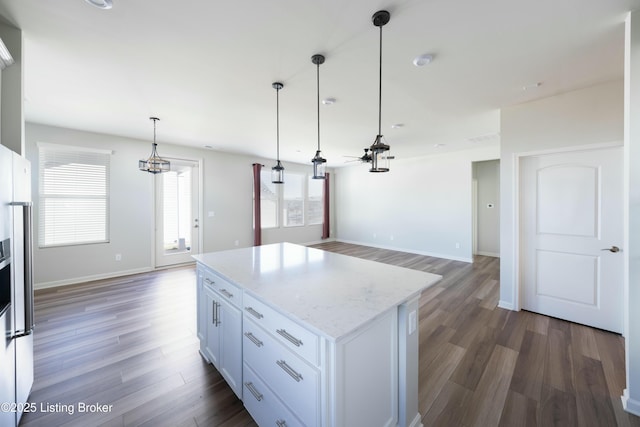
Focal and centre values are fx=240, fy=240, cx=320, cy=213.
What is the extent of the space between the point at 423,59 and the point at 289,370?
256 cm

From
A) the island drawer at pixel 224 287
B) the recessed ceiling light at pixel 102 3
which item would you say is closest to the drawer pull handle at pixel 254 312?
the island drawer at pixel 224 287

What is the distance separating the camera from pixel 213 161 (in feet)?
18.6

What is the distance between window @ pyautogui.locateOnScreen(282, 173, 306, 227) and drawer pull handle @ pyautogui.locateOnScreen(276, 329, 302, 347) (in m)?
5.97

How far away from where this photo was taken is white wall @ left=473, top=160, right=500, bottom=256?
6.09 metres

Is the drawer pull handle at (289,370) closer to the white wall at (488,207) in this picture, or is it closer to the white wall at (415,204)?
the white wall at (415,204)

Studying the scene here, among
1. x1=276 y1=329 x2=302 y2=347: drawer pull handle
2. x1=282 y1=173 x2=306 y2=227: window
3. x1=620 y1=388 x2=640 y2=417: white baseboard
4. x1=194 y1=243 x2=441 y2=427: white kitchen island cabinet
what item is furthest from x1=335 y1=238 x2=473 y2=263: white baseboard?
x1=276 y1=329 x2=302 y2=347: drawer pull handle

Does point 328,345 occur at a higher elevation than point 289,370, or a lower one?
higher

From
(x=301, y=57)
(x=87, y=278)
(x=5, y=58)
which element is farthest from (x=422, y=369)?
(x=87, y=278)

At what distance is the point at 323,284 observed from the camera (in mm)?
1621

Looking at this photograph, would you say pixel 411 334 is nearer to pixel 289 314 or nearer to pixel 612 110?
pixel 289 314

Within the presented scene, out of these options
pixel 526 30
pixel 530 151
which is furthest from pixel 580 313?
pixel 526 30

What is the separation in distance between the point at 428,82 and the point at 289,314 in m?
2.66

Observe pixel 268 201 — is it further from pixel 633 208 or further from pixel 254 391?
pixel 633 208

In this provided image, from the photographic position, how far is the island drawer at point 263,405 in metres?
1.27
